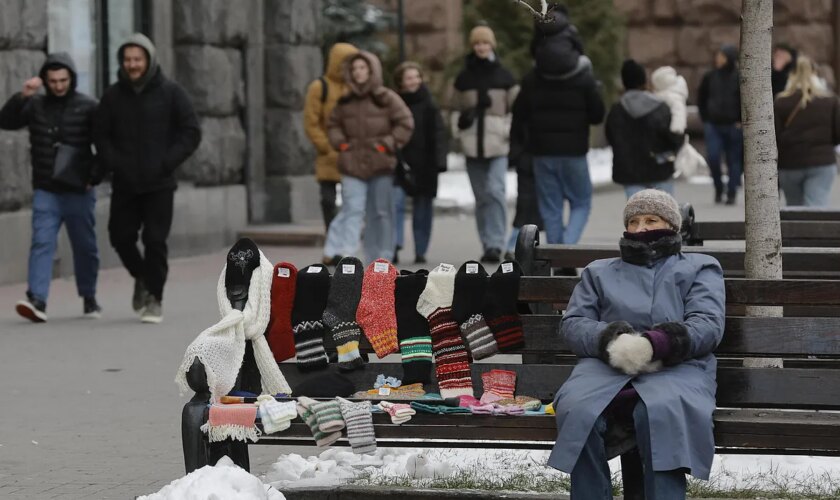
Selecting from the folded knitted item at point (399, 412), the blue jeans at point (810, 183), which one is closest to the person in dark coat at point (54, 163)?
the blue jeans at point (810, 183)

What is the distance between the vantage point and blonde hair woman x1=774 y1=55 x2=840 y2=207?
44.9 feet

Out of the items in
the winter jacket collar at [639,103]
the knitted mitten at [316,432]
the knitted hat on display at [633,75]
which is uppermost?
the knitted hat on display at [633,75]

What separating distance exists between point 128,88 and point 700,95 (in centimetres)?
1152

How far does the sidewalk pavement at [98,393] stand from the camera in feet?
22.8

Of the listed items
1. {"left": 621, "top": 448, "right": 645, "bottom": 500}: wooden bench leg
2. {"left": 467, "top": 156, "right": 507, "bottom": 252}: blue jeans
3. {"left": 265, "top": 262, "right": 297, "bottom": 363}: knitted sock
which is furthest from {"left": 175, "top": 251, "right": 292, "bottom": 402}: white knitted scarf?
{"left": 467, "top": 156, "right": 507, "bottom": 252}: blue jeans

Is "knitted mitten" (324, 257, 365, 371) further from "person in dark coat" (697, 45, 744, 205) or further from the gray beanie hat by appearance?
"person in dark coat" (697, 45, 744, 205)

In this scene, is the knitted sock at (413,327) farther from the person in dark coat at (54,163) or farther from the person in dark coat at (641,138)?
the person in dark coat at (641,138)

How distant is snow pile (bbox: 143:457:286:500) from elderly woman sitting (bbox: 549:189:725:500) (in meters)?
0.90

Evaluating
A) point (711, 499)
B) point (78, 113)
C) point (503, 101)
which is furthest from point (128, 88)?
point (711, 499)

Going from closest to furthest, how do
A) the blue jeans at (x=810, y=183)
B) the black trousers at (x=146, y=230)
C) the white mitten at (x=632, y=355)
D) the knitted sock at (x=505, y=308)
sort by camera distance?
the white mitten at (x=632, y=355) → the knitted sock at (x=505, y=308) → the black trousers at (x=146, y=230) → the blue jeans at (x=810, y=183)

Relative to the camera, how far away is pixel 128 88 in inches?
452

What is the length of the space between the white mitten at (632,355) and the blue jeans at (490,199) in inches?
364

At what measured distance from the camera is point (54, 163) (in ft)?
37.6

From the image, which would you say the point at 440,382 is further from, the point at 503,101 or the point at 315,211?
the point at 315,211
